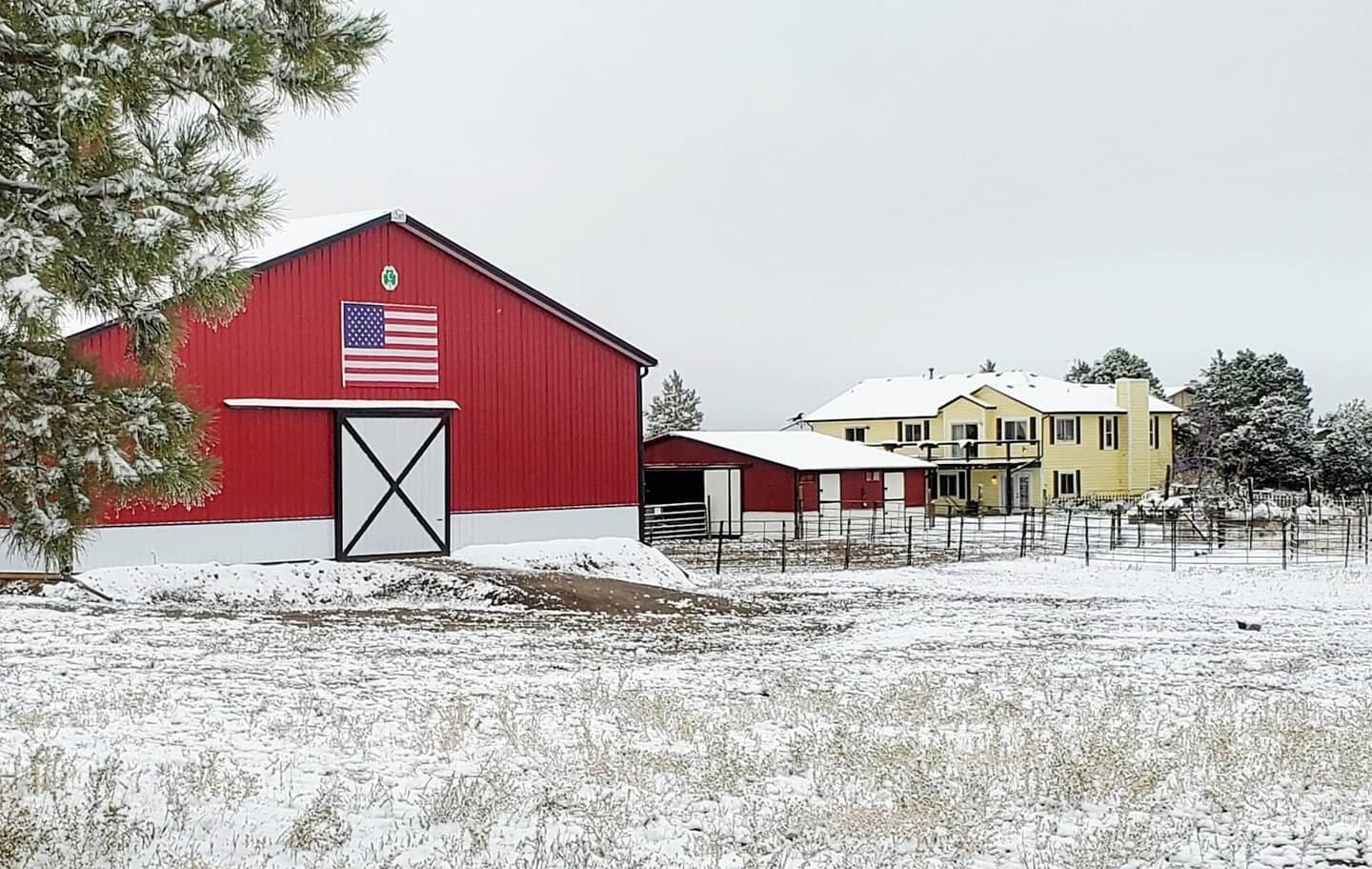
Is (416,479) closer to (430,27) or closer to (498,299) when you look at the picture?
(498,299)

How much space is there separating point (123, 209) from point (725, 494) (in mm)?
42625

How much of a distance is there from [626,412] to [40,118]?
878 inches

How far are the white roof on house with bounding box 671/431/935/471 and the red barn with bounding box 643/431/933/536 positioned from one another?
5 centimetres

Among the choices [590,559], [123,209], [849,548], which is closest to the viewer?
[123,209]

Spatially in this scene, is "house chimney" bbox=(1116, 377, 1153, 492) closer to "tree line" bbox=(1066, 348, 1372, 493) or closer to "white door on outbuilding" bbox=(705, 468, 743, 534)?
"tree line" bbox=(1066, 348, 1372, 493)

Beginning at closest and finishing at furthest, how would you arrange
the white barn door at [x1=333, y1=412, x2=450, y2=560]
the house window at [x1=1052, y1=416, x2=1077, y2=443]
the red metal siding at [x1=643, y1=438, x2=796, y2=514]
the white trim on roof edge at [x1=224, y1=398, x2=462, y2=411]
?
1. the white trim on roof edge at [x1=224, y1=398, x2=462, y2=411]
2. the white barn door at [x1=333, y1=412, x2=450, y2=560]
3. the red metal siding at [x1=643, y1=438, x2=796, y2=514]
4. the house window at [x1=1052, y1=416, x2=1077, y2=443]

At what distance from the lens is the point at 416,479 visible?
966 inches

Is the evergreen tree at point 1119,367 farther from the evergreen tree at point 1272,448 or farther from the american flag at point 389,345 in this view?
the american flag at point 389,345

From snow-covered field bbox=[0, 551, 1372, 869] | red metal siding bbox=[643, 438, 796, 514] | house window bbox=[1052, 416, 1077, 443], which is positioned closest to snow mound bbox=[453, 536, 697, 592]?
snow-covered field bbox=[0, 551, 1372, 869]

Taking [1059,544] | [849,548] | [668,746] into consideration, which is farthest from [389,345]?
[1059,544]

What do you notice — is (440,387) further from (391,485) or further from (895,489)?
(895,489)

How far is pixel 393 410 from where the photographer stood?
24062 mm

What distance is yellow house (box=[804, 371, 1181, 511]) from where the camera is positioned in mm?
64312

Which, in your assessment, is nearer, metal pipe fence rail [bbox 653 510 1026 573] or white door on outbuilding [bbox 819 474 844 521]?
metal pipe fence rail [bbox 653 510 1026 573]
